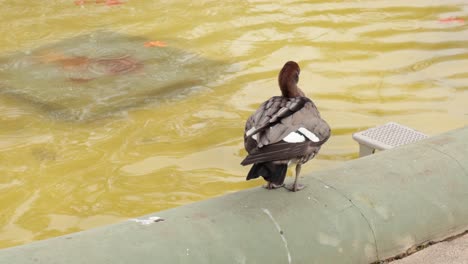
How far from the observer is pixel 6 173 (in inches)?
247

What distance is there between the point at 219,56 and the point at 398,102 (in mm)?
2320

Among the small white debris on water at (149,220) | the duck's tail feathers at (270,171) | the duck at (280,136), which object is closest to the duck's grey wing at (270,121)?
the duck at (280,136)

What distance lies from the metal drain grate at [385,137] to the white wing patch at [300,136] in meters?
1.64

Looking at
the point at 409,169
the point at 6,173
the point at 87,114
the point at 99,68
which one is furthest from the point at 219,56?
the point at 409,169

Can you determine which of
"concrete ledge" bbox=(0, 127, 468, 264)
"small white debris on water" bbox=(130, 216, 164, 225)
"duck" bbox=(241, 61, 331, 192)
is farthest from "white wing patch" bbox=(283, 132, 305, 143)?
"small white debris on water" bbox=(130, 216, 164, 225)

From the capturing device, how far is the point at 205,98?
767 centimetres

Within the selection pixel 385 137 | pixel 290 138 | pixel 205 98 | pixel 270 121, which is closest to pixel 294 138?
pixel 290 138

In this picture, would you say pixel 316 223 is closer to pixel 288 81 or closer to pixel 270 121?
pixel 270 121

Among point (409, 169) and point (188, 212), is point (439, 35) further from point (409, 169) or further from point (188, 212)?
point (188, 212)

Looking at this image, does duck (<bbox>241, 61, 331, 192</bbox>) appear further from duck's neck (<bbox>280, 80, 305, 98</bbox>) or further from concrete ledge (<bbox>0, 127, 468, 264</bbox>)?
concrete ledge (<bbox>0, 127, 468, 264</bbox>)

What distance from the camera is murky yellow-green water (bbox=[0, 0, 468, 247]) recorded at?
5930 mm

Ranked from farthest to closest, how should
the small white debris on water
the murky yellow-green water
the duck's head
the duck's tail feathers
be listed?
the murky yellow-green water < the duck's head < the small white debris on water < the duck's tail feathers

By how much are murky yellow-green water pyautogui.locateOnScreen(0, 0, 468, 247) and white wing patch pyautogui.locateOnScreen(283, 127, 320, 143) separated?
2.06 metres

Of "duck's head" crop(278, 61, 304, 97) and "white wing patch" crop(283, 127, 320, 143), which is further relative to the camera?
"duck's head" crop(278, 61, 304, 97)
